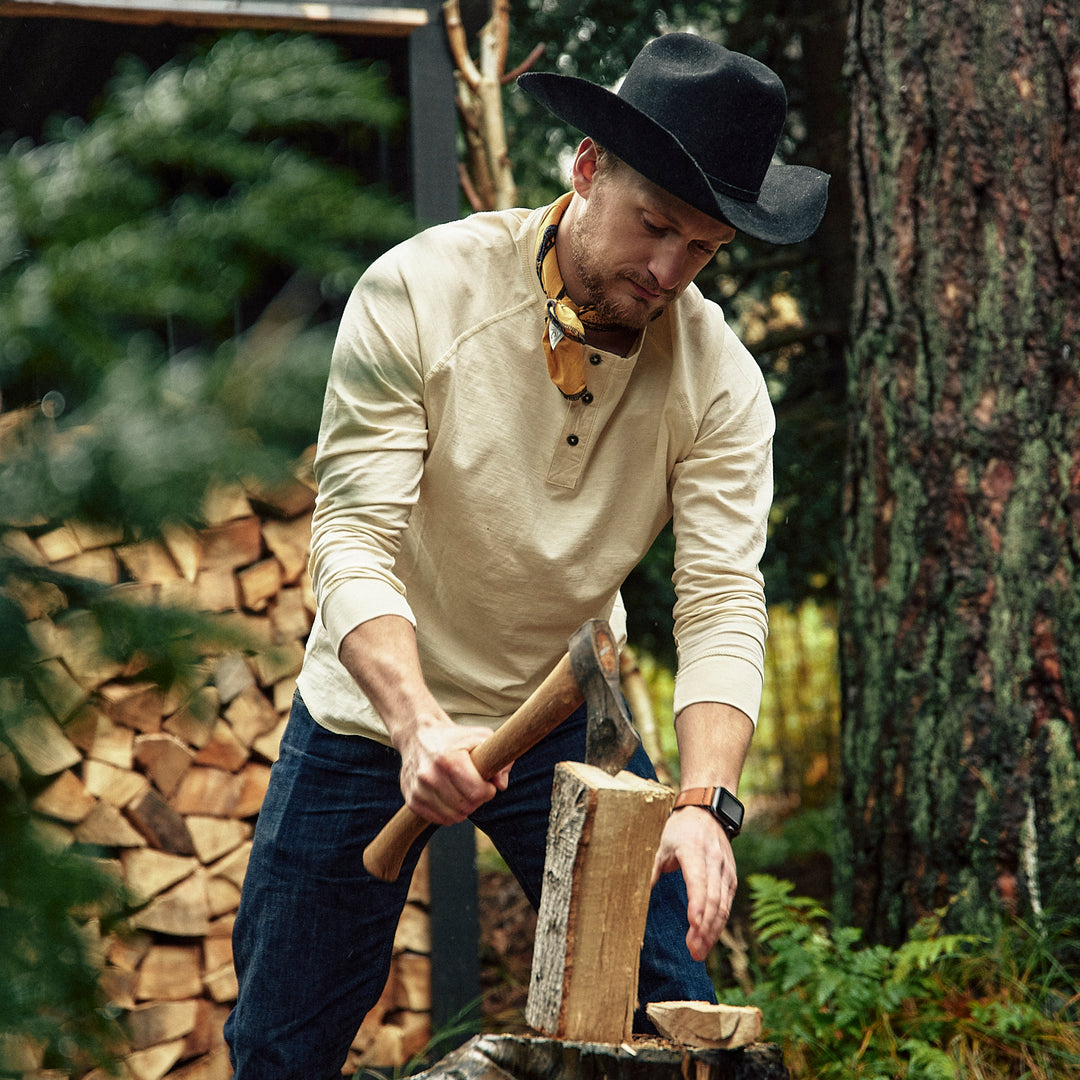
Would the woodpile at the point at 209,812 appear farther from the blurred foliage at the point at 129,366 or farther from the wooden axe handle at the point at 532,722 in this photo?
the blurred foliage at the point at 129,366

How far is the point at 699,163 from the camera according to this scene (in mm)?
1879

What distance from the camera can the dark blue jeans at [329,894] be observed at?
6.50 ft

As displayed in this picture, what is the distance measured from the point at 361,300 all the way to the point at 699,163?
24.3 inches

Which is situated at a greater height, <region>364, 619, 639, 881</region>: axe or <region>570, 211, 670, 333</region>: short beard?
<region>570, 211, 670, 333</region>: short beard

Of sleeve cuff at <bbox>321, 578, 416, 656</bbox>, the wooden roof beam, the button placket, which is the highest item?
the wooden roof beam

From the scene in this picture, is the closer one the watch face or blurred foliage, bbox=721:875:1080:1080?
the watch face

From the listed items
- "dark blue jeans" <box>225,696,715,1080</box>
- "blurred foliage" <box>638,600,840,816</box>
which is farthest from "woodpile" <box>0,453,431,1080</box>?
"blurred foliage" <box>638,600,840,816</box>

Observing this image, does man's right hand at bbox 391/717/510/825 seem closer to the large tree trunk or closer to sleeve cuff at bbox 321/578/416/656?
sleeve cuff at bbox 321/578/416/656

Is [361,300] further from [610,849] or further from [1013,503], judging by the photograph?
[1013,503]

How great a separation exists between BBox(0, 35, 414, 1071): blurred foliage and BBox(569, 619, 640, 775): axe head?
0.79 metres

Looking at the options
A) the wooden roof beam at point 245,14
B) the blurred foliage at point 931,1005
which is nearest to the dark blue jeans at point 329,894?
the blurred foliage at point 931,1005

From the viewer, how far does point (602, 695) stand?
4.48 ft

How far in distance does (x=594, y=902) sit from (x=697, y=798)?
477 mm

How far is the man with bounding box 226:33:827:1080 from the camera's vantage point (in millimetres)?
1848
